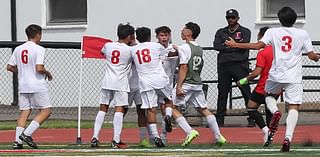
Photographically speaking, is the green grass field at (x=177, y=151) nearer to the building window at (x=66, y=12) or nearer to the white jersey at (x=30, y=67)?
the white jersey at (x=30, y=67)

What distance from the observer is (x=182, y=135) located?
19406 millimetres

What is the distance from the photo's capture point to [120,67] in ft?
54.7

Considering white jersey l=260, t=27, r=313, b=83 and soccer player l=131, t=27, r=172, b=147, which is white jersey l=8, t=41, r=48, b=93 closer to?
soccer player l=131, t=27, r=172, b=147

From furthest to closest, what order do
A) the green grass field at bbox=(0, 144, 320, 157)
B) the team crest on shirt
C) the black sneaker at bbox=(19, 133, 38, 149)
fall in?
the team crest on shirt, the black sneaker at bbox=(19, 133, 38, 149), the green grass field at bbox=(0, 144, 320, 157)

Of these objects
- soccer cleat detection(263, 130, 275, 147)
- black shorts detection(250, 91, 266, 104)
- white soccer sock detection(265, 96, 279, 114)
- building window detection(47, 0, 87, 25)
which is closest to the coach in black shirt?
black shorts detection(250, 91, 266, 104)

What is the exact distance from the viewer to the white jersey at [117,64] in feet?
54.6

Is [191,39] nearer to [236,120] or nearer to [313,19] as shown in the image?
[236,120]

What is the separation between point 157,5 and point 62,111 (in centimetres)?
403

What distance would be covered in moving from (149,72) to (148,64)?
12 cm

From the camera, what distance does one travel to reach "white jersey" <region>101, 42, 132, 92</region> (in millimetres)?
16641

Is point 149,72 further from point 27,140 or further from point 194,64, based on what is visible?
point 27,140

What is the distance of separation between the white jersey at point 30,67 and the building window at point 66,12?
38.2 feet

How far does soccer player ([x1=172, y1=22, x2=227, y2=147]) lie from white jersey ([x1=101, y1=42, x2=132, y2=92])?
0.79 meters

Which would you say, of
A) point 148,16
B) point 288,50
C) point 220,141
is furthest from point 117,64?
point 148,16
